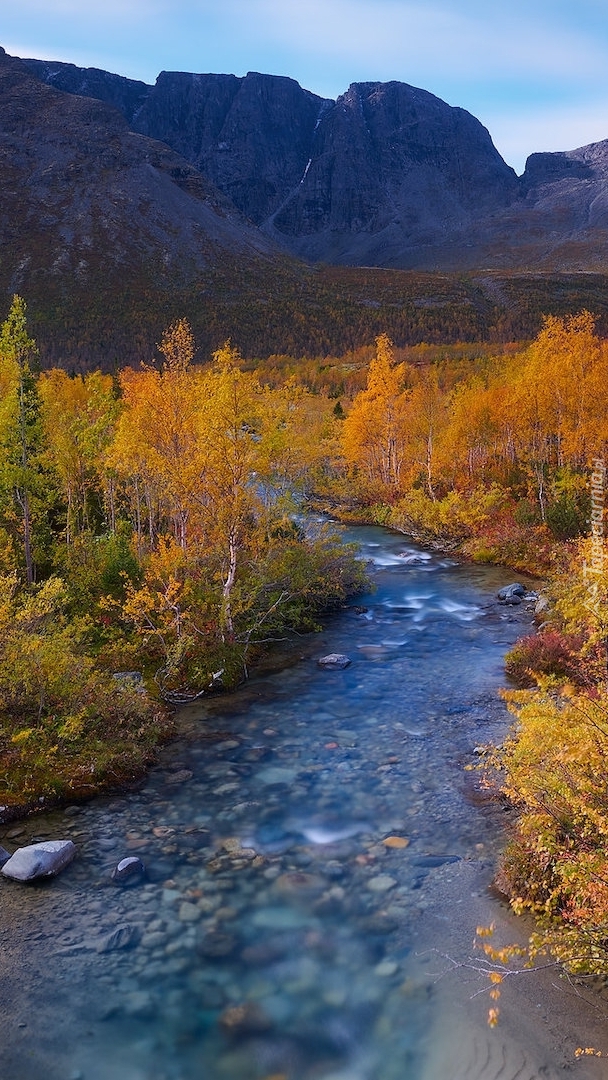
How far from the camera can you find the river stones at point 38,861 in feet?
35.4

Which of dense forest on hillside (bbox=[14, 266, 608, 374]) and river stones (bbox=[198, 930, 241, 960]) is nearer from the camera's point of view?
river stones (bbox=[198, 930, 241, 960])

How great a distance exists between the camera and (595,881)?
794 centimetres

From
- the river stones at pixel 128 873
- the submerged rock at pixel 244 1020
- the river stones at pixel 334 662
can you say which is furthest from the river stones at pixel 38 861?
the river stones at pixel 334 662

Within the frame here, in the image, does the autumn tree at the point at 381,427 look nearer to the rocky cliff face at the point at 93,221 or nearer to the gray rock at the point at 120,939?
the gray rock at the point at 120,939

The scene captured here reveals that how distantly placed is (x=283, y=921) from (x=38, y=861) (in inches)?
154

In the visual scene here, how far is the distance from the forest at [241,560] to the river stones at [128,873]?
251 cm

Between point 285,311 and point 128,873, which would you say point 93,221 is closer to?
point 285,311

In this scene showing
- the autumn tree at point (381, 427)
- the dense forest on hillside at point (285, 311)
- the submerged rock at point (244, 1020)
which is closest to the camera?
the submerged rock at point (244, 1020)

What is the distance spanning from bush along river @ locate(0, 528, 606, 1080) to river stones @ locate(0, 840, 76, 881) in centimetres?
18

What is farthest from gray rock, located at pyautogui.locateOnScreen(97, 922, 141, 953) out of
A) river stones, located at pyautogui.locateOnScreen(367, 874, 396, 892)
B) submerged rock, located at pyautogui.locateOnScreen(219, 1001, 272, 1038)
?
river stones, located at pyautogui.locateOnScreen(367, 874, 396, 892)

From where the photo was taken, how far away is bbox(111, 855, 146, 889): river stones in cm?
1098

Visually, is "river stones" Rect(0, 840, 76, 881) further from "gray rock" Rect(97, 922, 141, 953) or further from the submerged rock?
the submerged rock

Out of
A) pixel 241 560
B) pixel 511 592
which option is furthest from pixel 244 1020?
pixel 511 592

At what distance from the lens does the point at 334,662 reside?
20.3 m
